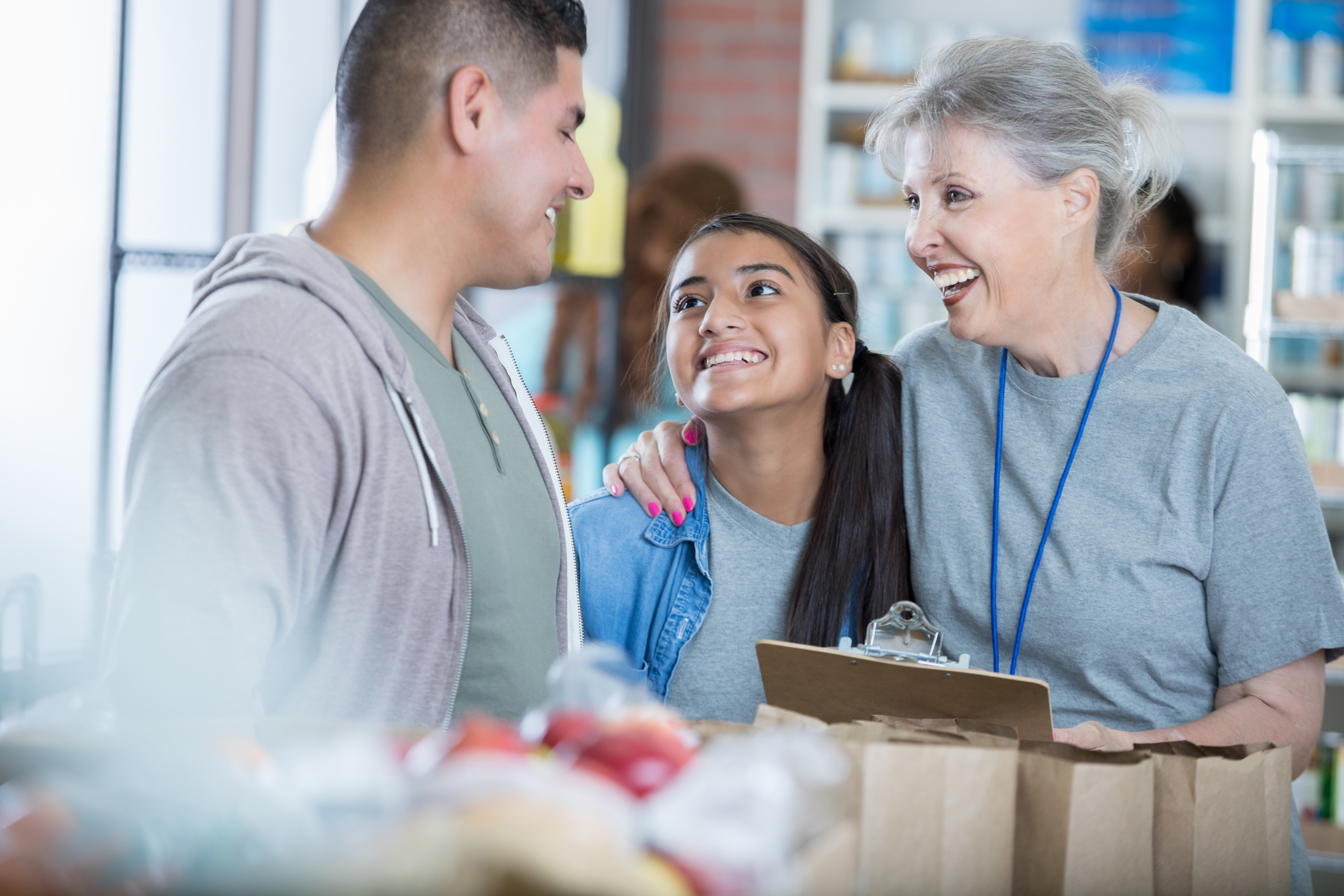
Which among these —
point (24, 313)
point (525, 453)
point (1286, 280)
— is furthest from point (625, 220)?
point (525, 453)

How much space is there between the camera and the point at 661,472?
1.72 metres

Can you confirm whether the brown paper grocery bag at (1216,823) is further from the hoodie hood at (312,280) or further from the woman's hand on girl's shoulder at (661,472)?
the woman's hand on girl's shoulder at (661,472)

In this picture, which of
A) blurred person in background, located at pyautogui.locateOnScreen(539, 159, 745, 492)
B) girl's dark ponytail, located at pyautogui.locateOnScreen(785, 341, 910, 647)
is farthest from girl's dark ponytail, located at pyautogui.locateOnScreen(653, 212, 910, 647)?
blurred person in background, located at pyautogui.locateOnScreen(539, 159, 745, 492)

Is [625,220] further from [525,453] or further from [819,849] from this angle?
[819,849]

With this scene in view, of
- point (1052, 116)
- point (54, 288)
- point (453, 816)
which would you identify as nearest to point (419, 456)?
point (453, 816)

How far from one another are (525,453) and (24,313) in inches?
70.2

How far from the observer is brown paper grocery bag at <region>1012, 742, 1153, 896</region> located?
764mm

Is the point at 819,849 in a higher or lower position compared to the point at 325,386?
lower

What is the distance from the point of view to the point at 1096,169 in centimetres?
156

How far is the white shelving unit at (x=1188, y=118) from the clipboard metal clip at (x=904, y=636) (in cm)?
295

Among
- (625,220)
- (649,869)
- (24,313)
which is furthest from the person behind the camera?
(625,220)

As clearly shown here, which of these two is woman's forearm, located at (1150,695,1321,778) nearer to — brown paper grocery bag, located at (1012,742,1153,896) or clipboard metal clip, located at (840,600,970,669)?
clipboard metal clip, located at (840,600,970,669)

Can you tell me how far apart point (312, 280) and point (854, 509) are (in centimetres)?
86

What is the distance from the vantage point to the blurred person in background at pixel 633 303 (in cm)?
348
